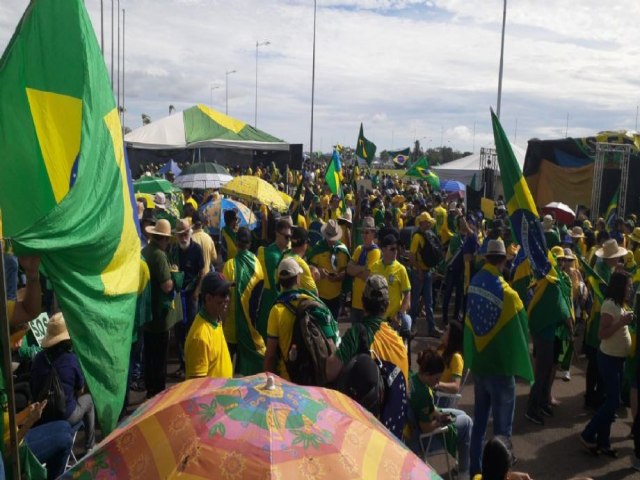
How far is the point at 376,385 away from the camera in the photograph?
11.1ft

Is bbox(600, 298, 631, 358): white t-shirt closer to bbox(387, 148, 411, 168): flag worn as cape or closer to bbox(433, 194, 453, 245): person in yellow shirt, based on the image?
bbox(433, 194, 453, 245): person in yellow shirt

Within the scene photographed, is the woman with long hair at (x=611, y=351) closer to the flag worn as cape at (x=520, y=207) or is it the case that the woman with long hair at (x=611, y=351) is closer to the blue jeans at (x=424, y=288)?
the flag worn as cape at (x=520, y=207)

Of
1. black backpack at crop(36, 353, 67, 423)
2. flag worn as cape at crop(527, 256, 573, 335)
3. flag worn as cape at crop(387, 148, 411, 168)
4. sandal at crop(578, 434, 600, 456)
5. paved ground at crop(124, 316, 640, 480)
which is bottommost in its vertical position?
paved ground at crop(124, 316, 640, 480)

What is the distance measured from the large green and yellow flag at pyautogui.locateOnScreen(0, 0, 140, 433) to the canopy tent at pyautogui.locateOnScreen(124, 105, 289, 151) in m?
20.8

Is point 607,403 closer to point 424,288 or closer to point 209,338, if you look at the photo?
point 209,338

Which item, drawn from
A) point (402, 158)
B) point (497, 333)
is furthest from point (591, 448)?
point (402, 158)

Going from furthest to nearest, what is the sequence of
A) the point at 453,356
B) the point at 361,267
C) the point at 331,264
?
the point at 331,264 < the point at 361,267 < the point at 453,356

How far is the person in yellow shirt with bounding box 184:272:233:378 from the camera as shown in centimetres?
387

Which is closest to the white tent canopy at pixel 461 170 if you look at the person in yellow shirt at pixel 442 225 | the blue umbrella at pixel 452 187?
the blue umbrella at pixel 452 187

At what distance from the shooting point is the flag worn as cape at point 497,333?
188 inches

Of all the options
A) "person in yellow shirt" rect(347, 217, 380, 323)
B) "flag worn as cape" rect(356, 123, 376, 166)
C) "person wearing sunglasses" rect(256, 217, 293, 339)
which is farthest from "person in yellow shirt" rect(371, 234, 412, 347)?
"flag worn as cape" rect(356, 123, 376, 166)

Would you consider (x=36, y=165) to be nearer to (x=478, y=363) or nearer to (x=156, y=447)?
(x=156, y=447)

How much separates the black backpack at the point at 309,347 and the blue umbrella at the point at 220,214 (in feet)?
20.6

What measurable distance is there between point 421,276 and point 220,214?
375cm
